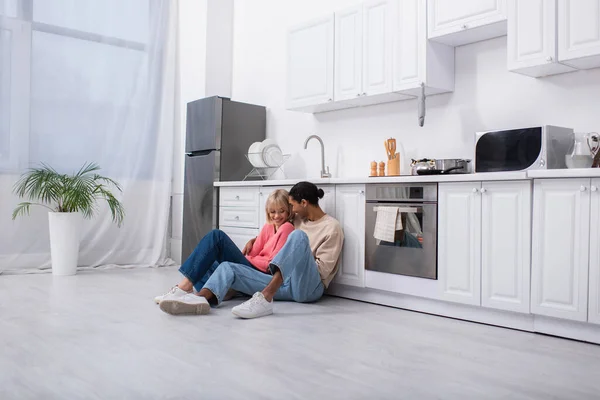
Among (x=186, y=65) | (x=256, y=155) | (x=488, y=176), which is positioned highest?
(x=186, y=65)

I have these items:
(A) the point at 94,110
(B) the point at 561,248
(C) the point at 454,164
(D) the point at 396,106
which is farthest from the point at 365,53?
(A) the point at 94,110

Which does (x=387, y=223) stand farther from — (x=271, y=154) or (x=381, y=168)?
(x=271, y=154)

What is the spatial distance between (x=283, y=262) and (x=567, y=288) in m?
1.49

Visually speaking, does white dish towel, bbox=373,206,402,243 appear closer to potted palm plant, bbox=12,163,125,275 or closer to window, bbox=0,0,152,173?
potted palm plant, bbox=12,163,125,275

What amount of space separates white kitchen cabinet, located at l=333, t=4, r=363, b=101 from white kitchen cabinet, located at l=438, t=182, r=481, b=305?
4.23ft

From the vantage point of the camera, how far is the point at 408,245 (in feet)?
11.4

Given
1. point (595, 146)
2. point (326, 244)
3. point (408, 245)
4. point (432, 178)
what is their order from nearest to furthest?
point (595, 146)
point (432, 178)
point (408, 245)
point (326, 244)

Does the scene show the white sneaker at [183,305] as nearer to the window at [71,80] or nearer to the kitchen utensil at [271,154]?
the kitchen utensil at [271,154]

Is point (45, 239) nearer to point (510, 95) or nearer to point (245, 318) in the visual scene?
point (245, 318)

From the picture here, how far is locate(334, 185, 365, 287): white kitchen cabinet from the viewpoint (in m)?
3.77

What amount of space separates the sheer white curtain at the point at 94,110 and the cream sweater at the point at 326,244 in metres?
2.46

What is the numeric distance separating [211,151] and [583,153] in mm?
3255

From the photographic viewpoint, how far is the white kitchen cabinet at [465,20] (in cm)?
335

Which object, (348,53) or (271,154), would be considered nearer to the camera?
(348,53)
